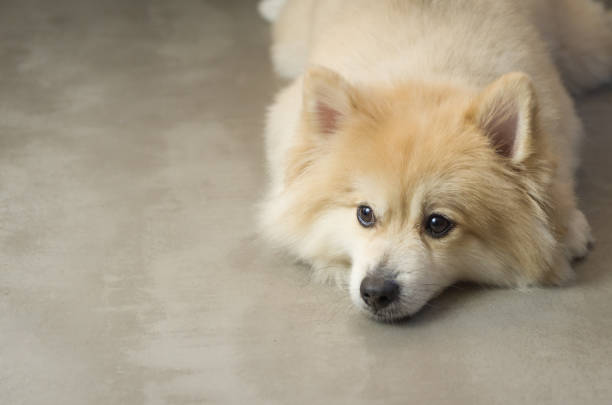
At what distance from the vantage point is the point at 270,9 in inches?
189

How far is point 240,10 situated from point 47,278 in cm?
264

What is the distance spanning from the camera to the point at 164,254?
2895 millimetres

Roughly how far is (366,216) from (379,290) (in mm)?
245

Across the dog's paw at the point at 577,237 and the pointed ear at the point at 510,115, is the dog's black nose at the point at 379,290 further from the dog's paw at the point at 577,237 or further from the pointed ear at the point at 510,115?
the dog's paw at the point at 577,237

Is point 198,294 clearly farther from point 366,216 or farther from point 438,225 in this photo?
point 438,225

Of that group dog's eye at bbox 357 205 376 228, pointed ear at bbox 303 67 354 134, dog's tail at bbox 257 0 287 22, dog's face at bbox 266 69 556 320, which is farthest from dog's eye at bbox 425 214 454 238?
dog's tail at bbox 257 0 287 22

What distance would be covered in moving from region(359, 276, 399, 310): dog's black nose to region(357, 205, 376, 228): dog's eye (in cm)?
18

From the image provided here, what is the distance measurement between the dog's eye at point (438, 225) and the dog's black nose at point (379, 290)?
20 cm

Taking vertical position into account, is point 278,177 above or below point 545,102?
below

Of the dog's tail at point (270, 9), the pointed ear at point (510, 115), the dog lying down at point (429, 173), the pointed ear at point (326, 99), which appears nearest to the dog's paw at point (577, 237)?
the dog lying down at point (429, 173)

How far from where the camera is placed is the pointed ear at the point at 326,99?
2.50 m

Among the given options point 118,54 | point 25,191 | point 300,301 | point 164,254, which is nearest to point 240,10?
point 118,54

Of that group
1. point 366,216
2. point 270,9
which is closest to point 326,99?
point 366,216

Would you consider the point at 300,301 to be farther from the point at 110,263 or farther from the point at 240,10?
the point at 240,10
